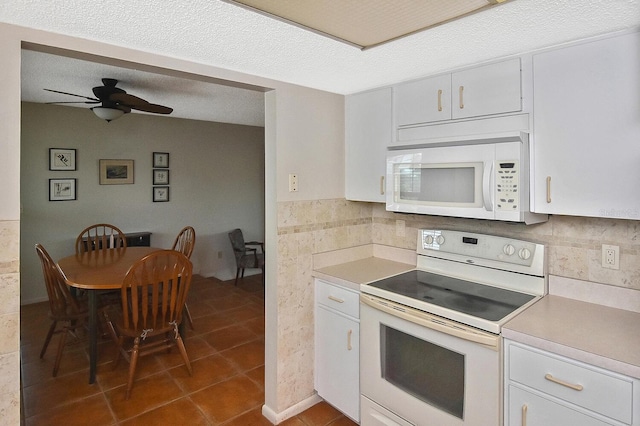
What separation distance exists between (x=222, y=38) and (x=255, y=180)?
4683mm

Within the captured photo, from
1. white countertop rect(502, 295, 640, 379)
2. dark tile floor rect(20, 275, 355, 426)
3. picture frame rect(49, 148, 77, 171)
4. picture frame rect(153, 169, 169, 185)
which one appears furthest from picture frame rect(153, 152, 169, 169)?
white countertop rect(502, 295, 640, 379)

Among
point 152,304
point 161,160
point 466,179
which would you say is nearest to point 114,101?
point 152,304

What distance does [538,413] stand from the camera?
4.55ft

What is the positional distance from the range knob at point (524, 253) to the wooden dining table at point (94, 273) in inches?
98.7

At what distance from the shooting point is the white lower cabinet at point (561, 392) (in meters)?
1.22

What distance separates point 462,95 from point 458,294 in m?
1.01

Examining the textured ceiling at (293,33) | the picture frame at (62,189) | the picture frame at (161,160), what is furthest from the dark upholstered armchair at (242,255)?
the textured ceiling at (293,33)

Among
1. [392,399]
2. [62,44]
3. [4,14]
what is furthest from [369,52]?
[392,399]

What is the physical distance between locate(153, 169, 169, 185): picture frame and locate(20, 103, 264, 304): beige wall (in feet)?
0.24

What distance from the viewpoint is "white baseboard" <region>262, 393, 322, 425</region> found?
2.26m

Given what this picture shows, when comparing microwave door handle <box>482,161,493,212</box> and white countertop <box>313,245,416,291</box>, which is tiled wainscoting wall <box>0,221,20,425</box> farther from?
microwave door handle <box>482,161,493,212</box>

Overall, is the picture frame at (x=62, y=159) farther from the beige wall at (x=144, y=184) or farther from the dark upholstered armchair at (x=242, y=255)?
the dark upholstered armchair at (x=242, y=255)

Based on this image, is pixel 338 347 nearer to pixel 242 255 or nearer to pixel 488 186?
pixel 488 186

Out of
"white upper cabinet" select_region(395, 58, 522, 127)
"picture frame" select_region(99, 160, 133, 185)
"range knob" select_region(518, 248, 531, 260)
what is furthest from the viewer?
"picture frame" select_region(99, 160, 133, 185)
